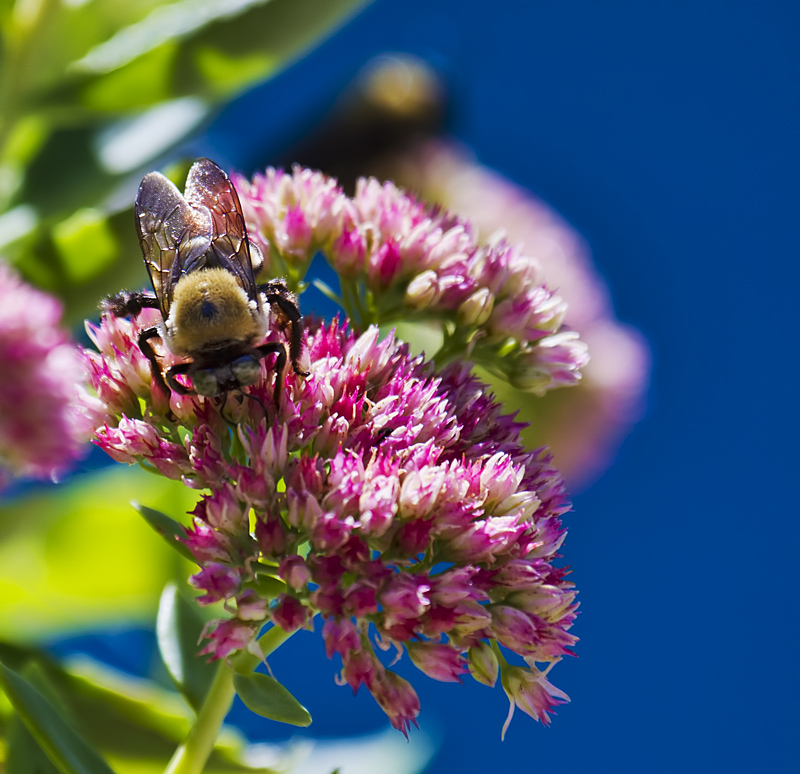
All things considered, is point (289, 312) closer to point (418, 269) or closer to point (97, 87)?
point (418, 269)

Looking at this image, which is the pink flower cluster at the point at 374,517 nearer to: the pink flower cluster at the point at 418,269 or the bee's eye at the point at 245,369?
the bee's eye at the point at 245,369

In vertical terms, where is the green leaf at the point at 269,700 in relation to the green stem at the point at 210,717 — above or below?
above

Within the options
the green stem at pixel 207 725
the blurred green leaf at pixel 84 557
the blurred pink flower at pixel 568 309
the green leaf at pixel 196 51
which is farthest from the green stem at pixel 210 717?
the blurred pink flower at pixel 568 309

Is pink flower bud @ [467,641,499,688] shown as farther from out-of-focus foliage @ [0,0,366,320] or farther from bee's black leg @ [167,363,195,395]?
out-of-focus foliage @ [0,0,366,320]

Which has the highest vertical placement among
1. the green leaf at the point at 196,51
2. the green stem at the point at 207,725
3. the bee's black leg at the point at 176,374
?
the green leaf at the point at 196,51

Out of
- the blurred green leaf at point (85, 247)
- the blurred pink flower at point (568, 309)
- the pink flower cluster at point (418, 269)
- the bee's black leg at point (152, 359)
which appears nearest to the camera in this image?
the bee's black leg at point (152, 359)

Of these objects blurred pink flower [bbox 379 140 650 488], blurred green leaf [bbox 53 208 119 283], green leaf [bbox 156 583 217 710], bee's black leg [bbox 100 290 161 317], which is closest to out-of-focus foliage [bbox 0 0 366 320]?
blurred green leaf [bbox 53 208 119 283]

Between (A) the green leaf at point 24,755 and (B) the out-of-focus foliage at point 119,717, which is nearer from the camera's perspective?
(A) the green leaf at point 24,755
